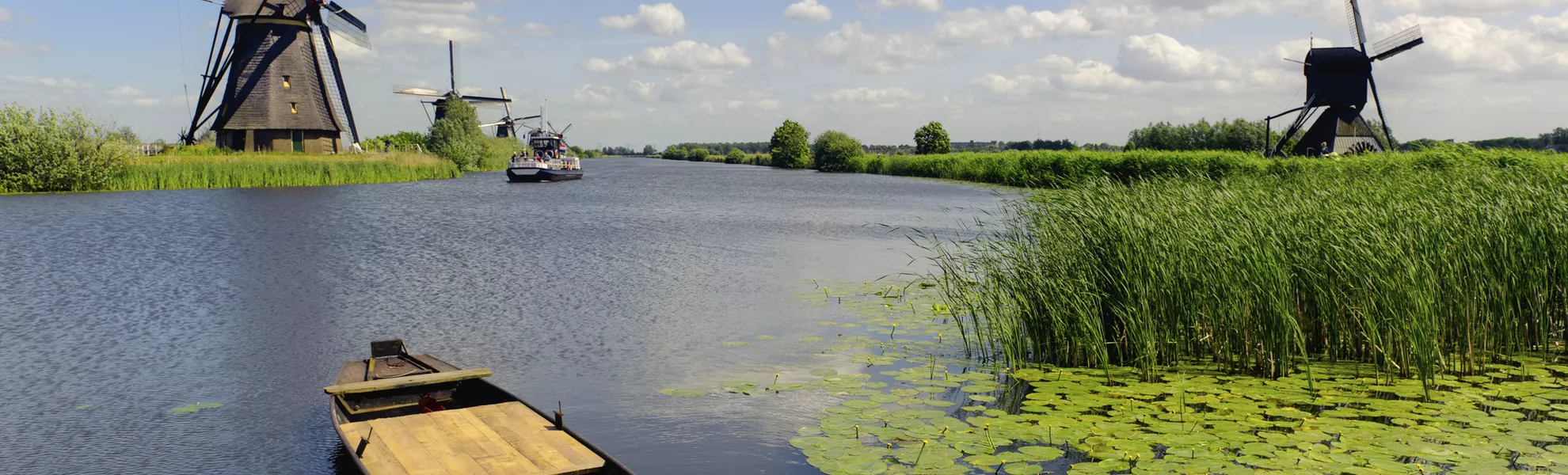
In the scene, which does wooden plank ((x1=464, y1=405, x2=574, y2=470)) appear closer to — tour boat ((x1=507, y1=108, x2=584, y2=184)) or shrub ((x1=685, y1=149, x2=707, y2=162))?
tour boat ((x1=507, y1=108, x2=584, y2=184))

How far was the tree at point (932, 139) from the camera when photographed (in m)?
86.8

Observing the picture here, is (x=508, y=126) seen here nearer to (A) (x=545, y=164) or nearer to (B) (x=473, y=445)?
(A) (x=545, y=164)

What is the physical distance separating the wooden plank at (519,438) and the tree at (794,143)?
100066 millimetres

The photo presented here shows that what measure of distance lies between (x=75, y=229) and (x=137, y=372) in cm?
1775

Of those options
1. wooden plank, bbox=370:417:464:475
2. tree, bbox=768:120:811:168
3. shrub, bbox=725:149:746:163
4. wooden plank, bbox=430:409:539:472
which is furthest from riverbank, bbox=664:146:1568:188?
shrub, bbox=725:149:746:163

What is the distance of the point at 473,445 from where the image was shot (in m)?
6.30

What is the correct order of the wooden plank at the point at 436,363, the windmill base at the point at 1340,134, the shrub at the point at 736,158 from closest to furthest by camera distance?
the wooden plank at the point at 436,363 < the windmill base at the point at 1340,134 < the shrub at the point at 736,158

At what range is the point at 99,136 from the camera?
130 ft

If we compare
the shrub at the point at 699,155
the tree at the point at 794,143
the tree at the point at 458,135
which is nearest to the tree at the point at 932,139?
the tree at the point at 794,143

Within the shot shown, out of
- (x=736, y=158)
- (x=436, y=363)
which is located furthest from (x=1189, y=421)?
(x=736, y=158)

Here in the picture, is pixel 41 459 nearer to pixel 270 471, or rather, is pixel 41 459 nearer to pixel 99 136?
pixel 270 471

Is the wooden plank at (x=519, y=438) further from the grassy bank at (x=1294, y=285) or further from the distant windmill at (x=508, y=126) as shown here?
the distant windmill at (x=508, y=126)

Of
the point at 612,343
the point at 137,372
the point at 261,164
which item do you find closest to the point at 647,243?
the point at 612,343

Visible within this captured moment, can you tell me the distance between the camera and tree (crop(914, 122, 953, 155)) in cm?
8681
